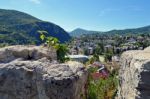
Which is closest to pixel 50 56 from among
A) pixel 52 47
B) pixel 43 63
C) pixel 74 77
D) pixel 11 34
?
pixel 52 47

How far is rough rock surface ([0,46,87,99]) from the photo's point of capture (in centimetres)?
509

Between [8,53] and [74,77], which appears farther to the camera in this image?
[8,53]

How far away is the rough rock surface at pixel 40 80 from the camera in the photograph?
5.09 m

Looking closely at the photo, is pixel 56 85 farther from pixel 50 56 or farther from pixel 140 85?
pixel 50 56

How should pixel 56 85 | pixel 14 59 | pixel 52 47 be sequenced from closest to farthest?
pixel 56 85 < pixel 14 59 < pixel 52 47

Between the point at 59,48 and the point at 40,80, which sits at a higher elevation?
the point at 59,48

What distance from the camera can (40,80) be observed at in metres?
5.39

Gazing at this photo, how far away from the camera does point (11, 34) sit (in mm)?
190250

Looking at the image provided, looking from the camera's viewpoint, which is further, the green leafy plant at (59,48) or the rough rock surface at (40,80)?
the green leafy plant at (59,48)

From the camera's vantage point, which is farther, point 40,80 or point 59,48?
point 59,48

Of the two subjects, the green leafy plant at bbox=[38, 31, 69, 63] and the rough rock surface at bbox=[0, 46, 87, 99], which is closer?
the rough rock surface at bbox=[0, 46, 87, 99]

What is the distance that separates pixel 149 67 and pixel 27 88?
7.86 ft

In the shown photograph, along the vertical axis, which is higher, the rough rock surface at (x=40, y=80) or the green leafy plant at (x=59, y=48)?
the green leafy plant at (x=59, y=48)

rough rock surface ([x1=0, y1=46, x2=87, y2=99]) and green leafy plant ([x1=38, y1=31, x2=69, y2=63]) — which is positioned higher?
green leafy plant ([x1=38, y1=31, x2=69, y2=63])
